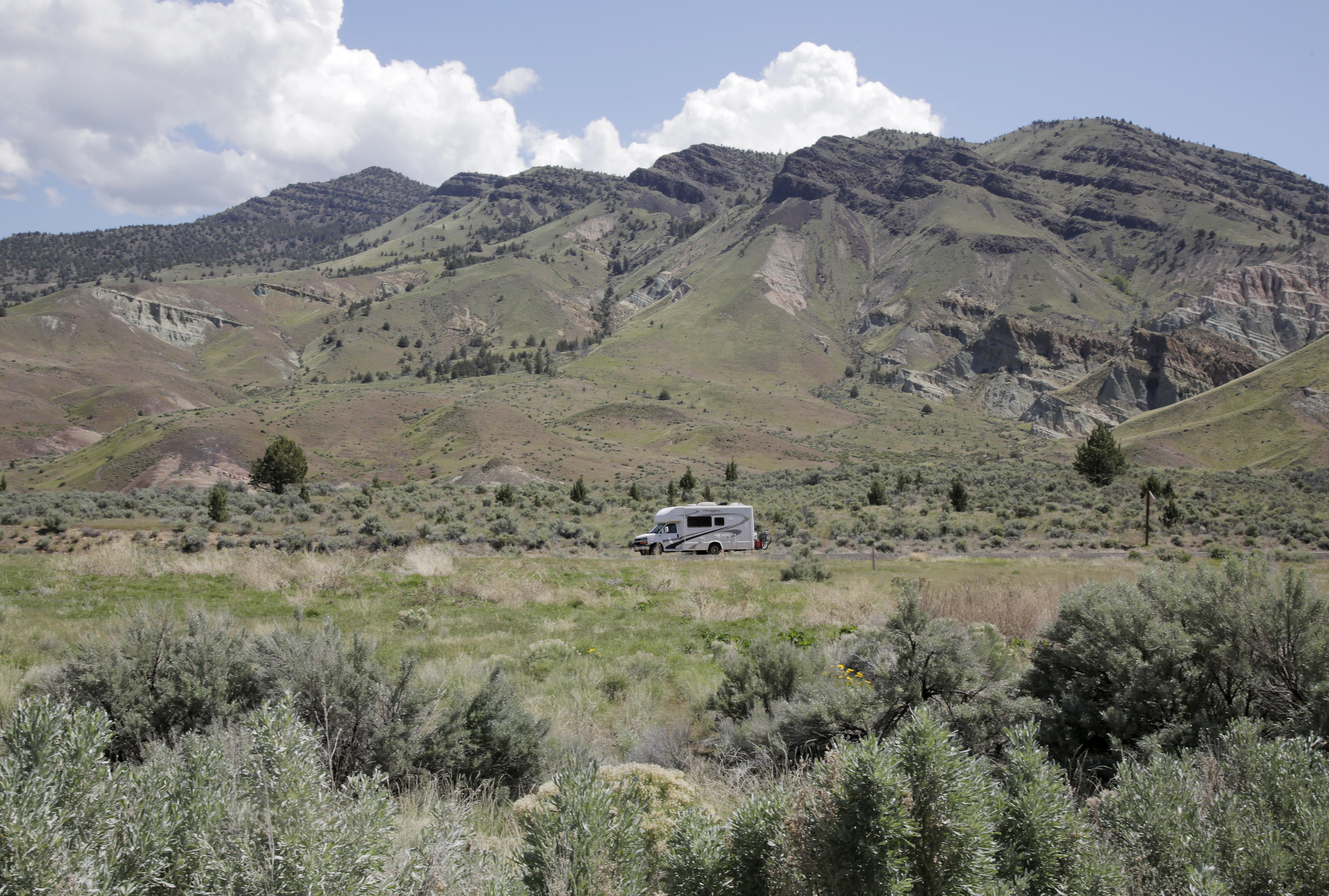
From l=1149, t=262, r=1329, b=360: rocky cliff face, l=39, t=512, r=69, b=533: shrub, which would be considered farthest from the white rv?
l=1149, t=262, r=1329, b=360: rocky cliff face

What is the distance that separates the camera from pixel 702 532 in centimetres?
2666

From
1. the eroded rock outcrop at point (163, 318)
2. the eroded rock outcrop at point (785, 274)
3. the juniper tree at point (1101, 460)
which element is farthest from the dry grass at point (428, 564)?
the eroded rock outcrop at point (163, 318)

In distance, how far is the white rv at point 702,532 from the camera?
26.4 metres

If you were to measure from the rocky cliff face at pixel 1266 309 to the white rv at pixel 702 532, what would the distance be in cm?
9745

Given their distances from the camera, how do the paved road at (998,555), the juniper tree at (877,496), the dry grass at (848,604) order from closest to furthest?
1. the dry grass at (848,604)
2. the paved road at (998,555)
3. the juniper tree at (877,496)

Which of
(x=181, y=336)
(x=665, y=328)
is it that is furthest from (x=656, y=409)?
(x=181, y=336)

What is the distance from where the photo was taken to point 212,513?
2581cm

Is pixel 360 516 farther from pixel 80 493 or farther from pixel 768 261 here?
pixel 768 261

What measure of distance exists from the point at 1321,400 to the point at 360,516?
73.6m

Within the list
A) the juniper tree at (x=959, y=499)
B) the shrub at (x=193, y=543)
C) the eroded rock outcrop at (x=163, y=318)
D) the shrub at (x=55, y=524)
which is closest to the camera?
the shrub at (x=193, y=543)

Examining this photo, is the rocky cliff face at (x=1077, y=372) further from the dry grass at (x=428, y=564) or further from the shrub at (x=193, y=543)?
the shrub at (x=193, y=543)

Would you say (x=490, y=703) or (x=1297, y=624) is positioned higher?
(x=1297, y=624)

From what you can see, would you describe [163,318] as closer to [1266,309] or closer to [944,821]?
[944,821]

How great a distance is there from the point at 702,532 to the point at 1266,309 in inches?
4683
